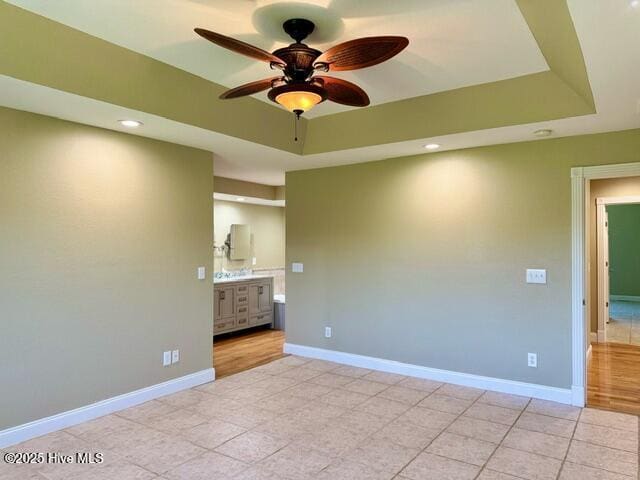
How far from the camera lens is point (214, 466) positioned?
269cm

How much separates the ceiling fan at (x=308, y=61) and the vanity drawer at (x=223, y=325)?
14.0 feet

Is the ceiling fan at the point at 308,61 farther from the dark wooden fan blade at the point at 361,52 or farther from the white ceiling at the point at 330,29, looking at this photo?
the white ceiling at the point at 330,29

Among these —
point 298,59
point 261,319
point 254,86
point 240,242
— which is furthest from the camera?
point 240,242

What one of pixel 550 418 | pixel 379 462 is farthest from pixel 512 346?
pixel 379 462

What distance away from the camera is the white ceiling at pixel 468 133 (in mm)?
1873

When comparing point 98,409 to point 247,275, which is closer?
point 98,409

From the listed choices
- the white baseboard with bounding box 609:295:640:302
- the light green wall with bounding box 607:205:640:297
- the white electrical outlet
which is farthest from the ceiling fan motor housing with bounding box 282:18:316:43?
the white baseboard with bounding box 609:295:640:302

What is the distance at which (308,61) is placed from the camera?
2.21 metres

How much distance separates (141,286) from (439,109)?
3006 millimetres

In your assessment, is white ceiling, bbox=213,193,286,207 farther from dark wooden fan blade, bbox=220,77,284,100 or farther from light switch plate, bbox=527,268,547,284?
light switch plate, bbox=527,268,547,284

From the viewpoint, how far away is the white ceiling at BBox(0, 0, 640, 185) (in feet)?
6.15

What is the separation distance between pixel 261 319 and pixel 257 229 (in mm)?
1726

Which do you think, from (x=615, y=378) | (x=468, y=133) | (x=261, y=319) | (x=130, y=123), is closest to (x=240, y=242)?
(x=261, y=319)

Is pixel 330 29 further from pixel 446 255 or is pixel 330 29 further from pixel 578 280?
pixel 578 280
